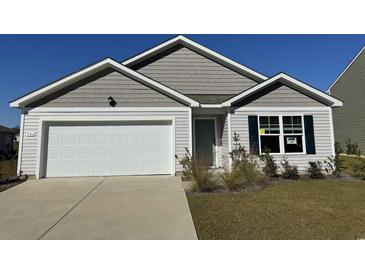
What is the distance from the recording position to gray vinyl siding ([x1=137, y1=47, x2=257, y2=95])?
10.7 m

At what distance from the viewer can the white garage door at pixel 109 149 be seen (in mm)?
7980

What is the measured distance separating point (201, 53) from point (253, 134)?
222 inches

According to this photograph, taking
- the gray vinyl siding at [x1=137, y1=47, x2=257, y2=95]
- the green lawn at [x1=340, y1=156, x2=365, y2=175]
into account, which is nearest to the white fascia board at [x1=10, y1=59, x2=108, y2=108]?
the gray vinyl siding at [x1=137, y1=47, x2=257, y2=95]

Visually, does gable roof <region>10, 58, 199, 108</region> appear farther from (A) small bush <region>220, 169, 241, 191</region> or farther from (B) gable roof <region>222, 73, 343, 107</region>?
(A) small bush <region>220, 169, 241, 191</region>

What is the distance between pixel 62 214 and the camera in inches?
169

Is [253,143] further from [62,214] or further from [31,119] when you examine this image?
[31,119]

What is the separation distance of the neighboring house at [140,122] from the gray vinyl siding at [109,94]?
0.12 feet

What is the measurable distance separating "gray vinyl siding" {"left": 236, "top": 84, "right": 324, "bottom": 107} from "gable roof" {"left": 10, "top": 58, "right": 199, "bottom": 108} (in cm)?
273

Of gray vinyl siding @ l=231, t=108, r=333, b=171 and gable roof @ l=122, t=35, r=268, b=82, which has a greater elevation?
gable roof @ l=122, t=35, r=268, b=82

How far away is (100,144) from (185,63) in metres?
6.34

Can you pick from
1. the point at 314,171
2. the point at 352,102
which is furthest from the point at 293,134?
the point at 352,102

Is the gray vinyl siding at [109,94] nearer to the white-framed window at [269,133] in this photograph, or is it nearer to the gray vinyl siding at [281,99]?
the gray vinyl siding at [281,99]

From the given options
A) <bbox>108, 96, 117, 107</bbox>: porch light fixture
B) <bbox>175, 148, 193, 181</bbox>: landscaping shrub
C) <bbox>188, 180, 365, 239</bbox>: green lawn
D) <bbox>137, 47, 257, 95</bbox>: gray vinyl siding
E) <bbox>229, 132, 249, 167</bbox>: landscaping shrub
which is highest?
<bbox>137, 47, 257, 95</bbox>: gray vinyl siding
